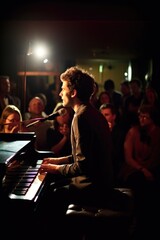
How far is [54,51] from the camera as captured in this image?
12.7m

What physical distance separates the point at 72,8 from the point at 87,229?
434cm

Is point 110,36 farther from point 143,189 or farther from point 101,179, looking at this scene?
point 101,179

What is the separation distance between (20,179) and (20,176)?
0.10m

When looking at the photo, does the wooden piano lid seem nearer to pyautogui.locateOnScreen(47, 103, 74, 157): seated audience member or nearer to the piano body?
the piano body

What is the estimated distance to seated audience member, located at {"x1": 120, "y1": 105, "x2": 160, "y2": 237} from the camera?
16.0ft

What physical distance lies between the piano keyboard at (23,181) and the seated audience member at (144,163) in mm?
1997

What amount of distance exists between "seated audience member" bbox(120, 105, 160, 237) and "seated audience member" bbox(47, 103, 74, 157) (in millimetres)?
831

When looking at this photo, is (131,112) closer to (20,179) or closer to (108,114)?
(108,114)

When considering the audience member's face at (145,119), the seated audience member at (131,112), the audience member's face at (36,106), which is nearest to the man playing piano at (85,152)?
the audience member's face at (145,119)

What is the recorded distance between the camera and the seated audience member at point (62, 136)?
5.19 m

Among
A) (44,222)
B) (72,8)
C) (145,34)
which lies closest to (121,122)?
(72,8)

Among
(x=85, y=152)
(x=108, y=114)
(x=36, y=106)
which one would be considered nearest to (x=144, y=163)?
(x=108, y=114)

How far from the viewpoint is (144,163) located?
5125 mm

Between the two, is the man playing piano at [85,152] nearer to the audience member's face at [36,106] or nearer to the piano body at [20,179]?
the piano body at [20,179]
